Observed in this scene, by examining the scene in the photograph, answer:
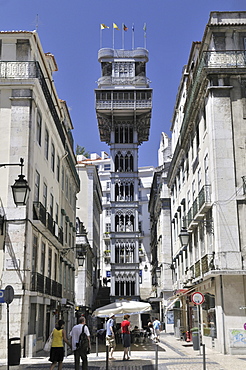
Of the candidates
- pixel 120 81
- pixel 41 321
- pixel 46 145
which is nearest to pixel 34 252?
pixel 41 321

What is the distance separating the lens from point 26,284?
20203 millimetres

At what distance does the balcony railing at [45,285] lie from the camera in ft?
70.9

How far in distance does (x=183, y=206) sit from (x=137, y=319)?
21.6 meters

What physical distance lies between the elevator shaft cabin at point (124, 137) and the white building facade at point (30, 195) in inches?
1361

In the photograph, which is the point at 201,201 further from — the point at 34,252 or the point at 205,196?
the point at 34,252

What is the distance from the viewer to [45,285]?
24250 millimetres

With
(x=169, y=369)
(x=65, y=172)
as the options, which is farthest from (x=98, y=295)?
(x=169, y=369)

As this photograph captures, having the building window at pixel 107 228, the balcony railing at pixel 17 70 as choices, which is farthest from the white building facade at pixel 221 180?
the building window at pixel 107 228

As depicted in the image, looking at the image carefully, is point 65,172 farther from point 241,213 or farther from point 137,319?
point 137,319

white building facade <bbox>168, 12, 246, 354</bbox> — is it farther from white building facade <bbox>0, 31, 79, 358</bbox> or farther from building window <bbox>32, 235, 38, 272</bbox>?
building window <bbox>32, 235, 38, 272</bbox>

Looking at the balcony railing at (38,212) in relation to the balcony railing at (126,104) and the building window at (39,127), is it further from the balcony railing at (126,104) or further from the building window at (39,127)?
the balcony railing at (126,104)

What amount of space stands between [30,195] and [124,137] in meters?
46.5

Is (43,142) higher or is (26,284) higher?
(43,142)

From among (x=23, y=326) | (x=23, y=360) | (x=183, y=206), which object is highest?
(x=183, y=206)
